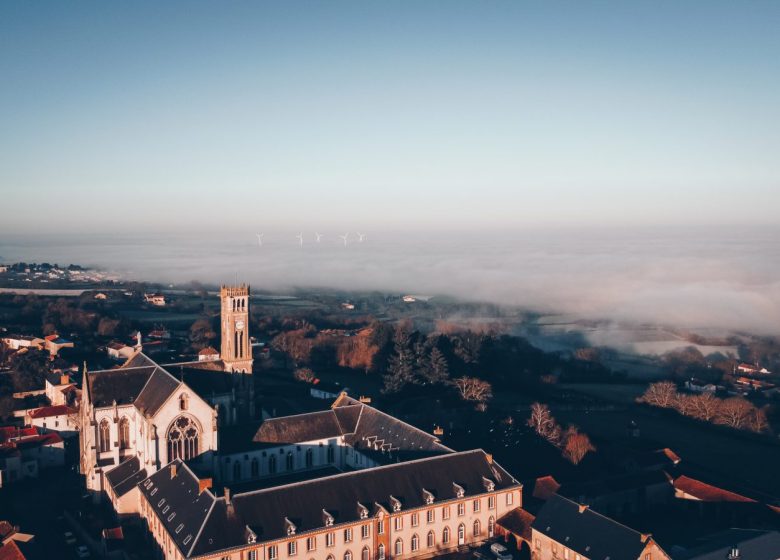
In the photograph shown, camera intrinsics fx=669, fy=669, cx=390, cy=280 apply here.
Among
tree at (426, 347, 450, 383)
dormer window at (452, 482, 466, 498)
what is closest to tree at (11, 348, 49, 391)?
tree at (426, 347, 450, 383)

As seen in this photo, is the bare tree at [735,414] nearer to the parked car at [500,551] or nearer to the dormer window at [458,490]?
the parked car at [500,551]

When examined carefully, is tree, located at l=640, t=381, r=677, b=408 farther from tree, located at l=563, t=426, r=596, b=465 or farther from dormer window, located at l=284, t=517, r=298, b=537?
dormer window, located at l=284, t=517, r=298, b=537

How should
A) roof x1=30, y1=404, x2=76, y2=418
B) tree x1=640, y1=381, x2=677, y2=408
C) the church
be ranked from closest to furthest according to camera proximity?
1. the church
2. roof x1=30, y1=404, x2=76, y2=418
3. tree x1=640, y1=381, x2=677, y2=408

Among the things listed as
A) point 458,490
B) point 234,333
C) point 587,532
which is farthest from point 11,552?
point 587,532

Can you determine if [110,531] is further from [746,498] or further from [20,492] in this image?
[746,498]

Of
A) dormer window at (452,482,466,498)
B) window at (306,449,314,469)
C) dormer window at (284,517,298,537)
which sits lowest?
window at (306,449,314,469)

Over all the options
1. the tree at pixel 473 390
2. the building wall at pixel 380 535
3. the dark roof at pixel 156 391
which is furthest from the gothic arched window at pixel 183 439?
the tree at pixel 473 390

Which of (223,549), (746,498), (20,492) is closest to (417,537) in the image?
(223,549)
